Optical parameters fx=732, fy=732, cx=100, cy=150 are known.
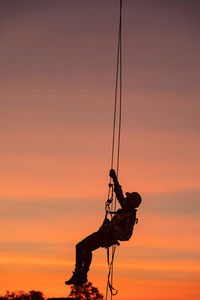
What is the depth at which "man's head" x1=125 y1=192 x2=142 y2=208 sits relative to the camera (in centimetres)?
2322

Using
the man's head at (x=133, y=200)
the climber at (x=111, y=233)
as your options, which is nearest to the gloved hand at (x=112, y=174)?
the climber at (x=111, y=233)

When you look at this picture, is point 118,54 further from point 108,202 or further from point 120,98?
point 108,202

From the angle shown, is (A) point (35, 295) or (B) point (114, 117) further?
(A) point (35, 295)

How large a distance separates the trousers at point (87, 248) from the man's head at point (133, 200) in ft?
4.55

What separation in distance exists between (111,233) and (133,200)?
1.31 meters

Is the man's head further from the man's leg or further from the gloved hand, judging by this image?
the man's leg

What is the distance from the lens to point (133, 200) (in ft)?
76.2

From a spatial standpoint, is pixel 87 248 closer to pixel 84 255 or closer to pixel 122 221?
pixel 84 255

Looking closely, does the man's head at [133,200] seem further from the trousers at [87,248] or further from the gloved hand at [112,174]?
the trousers at [87,248]

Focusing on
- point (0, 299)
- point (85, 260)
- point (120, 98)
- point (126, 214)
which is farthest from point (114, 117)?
point (0, 299)

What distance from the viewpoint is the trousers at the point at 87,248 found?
939 inches

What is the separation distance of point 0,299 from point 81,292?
41.4ft

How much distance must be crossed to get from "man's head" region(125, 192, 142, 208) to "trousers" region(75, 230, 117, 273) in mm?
1386

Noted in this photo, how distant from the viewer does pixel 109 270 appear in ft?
79.4
